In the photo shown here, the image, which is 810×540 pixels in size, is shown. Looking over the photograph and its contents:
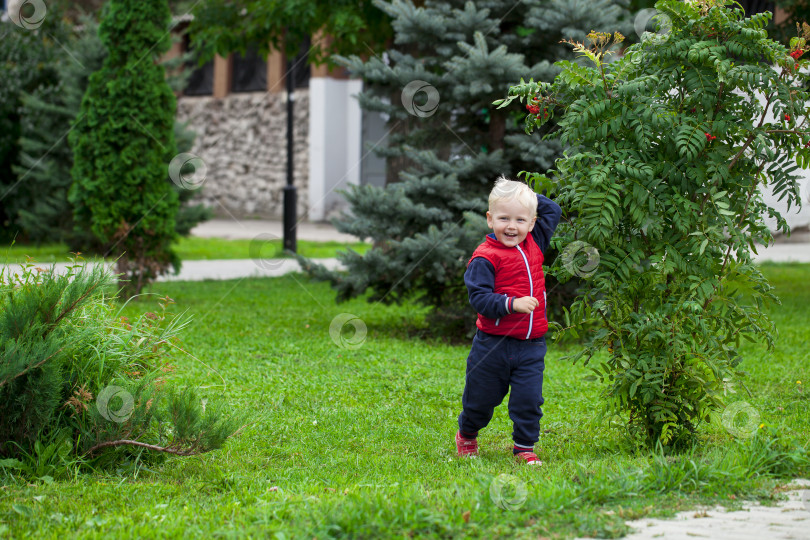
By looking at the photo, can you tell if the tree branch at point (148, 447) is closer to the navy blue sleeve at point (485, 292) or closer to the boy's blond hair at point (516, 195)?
the navy blue sleeve at point (485, 292)

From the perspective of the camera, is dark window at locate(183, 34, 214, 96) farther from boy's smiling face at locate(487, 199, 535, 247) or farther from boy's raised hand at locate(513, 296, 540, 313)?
boy's raised hand at locate(513, 296, 540, 313)

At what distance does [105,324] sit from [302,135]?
18.4 m

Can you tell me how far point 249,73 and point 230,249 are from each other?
8813mm

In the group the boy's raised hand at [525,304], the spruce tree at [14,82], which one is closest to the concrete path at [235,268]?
the spruce tree at [14,82]

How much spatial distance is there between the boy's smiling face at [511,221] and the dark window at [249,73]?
2024cm

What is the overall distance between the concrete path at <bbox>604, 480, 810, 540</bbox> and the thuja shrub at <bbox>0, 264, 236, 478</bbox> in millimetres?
1889

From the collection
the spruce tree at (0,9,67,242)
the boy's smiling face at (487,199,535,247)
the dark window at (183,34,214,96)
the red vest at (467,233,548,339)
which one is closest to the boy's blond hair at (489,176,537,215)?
the boy's smiling face at (487,199,535,247)

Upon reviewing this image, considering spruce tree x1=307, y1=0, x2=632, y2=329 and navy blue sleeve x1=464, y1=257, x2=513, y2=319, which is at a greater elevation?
spruce tree x1=307, y1=0, x2=632, y2=329

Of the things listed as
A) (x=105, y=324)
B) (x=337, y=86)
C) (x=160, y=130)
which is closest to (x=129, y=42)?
(x=160, y=130)

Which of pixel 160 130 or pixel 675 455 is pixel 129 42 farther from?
pixel 675 455

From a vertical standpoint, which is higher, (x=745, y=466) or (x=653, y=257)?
(x=653, y=257)

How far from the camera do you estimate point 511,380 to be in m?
4.25

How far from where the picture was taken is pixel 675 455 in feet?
13.3

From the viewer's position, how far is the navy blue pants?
13.7 ft
